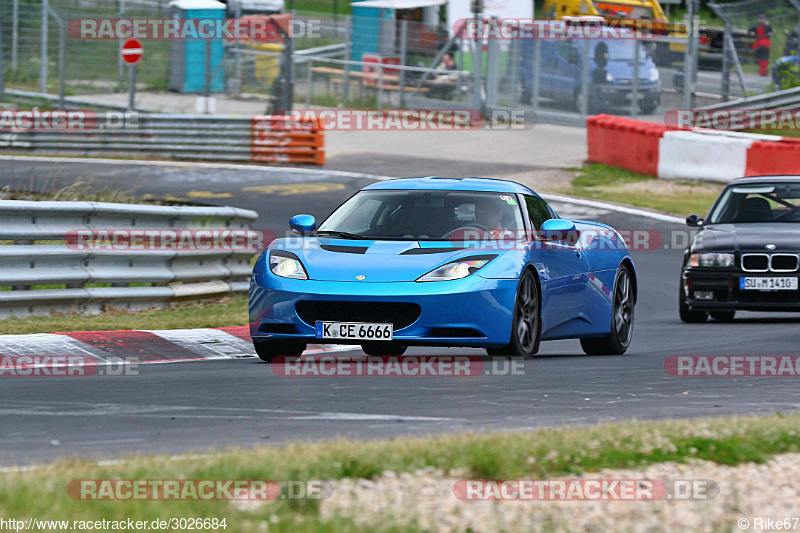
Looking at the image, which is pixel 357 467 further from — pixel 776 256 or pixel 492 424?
pixel 776 256

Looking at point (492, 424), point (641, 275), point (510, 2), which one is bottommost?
point (641, 275)

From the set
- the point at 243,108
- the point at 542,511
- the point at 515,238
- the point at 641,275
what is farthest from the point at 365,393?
the point at 243,108

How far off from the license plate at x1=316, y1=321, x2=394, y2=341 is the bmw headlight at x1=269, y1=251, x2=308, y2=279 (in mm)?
402

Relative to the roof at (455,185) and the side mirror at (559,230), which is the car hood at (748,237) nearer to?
the side mirror at (559,230)

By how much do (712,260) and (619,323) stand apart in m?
2.42

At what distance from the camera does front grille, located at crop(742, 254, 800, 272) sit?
496 inches

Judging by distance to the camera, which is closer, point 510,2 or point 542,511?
point 542,511

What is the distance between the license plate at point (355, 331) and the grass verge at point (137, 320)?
2454 millimetres

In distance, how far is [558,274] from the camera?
988cm

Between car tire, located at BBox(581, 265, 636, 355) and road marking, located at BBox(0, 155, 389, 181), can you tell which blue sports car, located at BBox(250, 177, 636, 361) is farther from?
road marking, located at BBox(0, 155, 389, 181)

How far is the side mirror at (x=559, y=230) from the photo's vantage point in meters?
9.64

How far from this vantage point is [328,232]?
9633mm

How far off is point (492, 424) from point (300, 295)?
261cm

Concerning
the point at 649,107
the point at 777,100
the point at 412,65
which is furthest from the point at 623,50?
the point at 412,65
